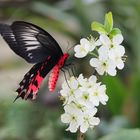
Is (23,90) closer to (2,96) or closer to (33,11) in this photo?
(2,96)

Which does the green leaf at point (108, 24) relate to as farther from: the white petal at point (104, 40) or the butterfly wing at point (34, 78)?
the butterfly wing at point (34, 78)

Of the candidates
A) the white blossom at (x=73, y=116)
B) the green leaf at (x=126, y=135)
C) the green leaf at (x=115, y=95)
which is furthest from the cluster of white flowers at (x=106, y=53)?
the green leaf at (x=115, y=95)

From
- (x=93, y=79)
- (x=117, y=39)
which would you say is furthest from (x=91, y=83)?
(x=117, y=39)

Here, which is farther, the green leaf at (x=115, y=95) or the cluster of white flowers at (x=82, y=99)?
the green leaf at (x=115, y=95)

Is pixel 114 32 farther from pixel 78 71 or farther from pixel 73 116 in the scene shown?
pixel 78 71

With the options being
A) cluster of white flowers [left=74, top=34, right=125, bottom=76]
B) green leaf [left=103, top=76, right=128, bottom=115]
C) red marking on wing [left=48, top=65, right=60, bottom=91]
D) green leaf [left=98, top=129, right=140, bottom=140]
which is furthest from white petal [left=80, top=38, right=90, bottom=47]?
green leaf [left=103, top=76, right=128, bottom=115]

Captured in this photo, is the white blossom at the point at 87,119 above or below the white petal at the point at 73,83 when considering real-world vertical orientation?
below
